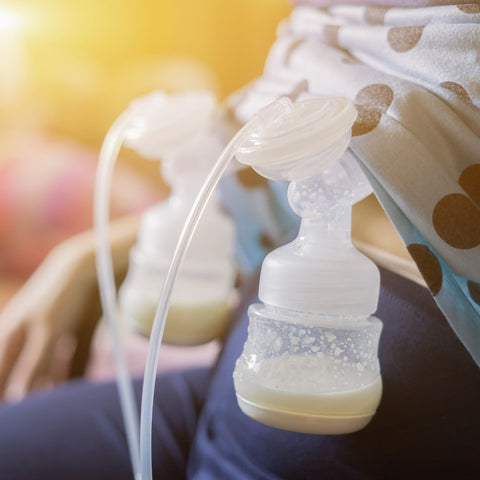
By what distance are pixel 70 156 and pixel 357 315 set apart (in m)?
1.50

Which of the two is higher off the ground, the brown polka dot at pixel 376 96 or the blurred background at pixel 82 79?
the brown polka dot at pixel 376 96

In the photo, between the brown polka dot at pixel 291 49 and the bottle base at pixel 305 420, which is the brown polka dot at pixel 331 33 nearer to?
the brown polka dot at pixel 291 49

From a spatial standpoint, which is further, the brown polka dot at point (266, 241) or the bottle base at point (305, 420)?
the brown polka dot at point (266, 241)

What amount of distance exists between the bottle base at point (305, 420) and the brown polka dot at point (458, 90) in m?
0.23

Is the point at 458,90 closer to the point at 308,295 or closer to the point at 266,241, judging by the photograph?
the point at 308,295

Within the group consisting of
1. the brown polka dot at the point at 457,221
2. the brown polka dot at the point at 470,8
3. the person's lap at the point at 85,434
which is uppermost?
the brown polka dot at the point at 470,8

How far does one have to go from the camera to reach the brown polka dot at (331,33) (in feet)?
1.81

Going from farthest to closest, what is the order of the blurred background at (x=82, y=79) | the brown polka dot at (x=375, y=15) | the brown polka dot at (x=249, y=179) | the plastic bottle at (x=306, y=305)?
the blurred background at (x=82, y=79) < the brown polka dot at (x=249, y=179) < the brown polka dot at (x=375, y=15) < the plastic bottle at (x=306, y=305)

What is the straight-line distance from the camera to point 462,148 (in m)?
0.42

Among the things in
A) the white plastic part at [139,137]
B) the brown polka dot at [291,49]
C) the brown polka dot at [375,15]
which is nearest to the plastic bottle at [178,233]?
the white plastic part at [139,137]

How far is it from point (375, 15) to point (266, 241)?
0.32 m

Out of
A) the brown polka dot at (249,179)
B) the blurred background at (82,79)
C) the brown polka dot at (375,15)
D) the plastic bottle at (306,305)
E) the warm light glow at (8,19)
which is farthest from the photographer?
the blurred background at (82,79)

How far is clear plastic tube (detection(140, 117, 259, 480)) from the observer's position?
1.31 ft

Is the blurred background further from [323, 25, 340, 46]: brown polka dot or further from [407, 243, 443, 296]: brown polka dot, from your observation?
[407, 243, 443, 296]: brown polka dot
